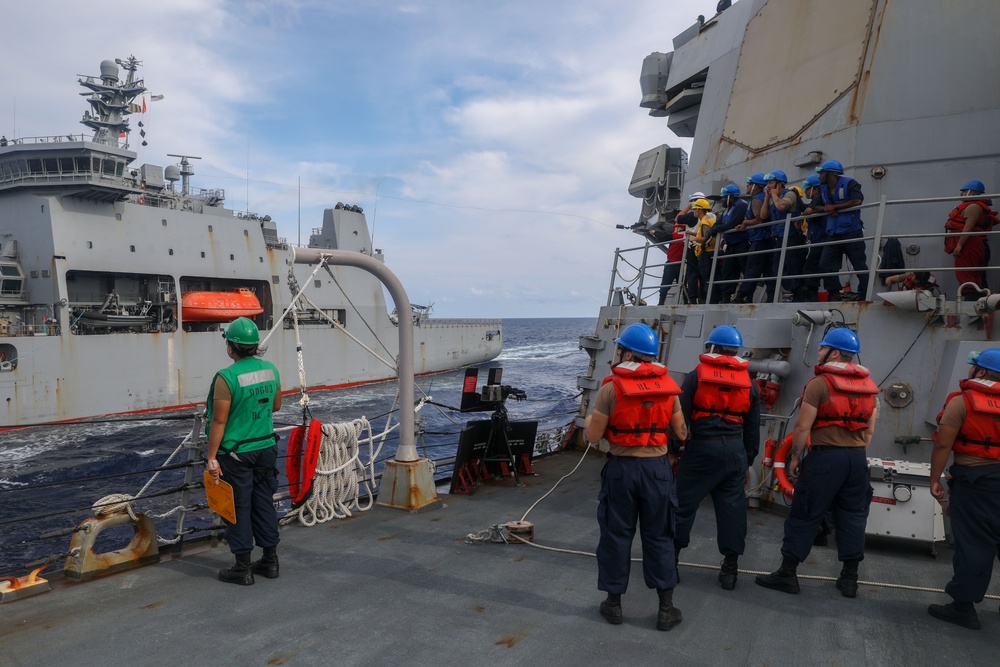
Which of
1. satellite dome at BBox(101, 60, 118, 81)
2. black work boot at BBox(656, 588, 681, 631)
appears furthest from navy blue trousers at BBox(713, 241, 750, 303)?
satellite dome at BBox(101, 60, 118, 81)

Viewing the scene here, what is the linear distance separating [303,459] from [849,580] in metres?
4.01

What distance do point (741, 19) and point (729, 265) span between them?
3.90 m

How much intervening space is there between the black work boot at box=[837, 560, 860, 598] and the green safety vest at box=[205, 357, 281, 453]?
142 inches

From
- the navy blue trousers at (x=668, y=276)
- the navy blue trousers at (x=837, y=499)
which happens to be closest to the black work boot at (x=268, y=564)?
the navy blue trousers at (x=837, y=499)

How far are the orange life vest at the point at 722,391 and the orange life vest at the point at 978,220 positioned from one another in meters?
3.26

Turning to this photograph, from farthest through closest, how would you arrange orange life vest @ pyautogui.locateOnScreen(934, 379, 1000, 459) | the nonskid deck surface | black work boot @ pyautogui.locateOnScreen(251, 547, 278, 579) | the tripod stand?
the tripod stand, black work boot @ pyautogui.locateOnScreen(251, 547, 278, 579), orange life vest @ pyautogui.locateOnScreen(934, 379, 1000, 459), the nonskid deck surface

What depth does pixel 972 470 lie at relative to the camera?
3523 mm

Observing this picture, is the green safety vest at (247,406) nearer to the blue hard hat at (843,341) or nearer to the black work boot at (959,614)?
the blue hard hat at (843,341)

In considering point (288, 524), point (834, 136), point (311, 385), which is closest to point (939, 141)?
point (834, 136)

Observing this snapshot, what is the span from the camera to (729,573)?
3965 mm

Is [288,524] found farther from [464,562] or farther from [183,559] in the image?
[464,562]

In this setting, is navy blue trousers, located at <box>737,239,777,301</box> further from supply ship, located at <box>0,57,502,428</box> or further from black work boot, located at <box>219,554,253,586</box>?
supply ship, located at <box>0,57,502,428</box>

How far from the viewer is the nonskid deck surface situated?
3.08 m

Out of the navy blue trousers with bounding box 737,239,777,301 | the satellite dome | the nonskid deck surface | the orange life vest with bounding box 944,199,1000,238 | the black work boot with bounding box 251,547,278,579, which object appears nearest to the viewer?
the nonskid deck surface
